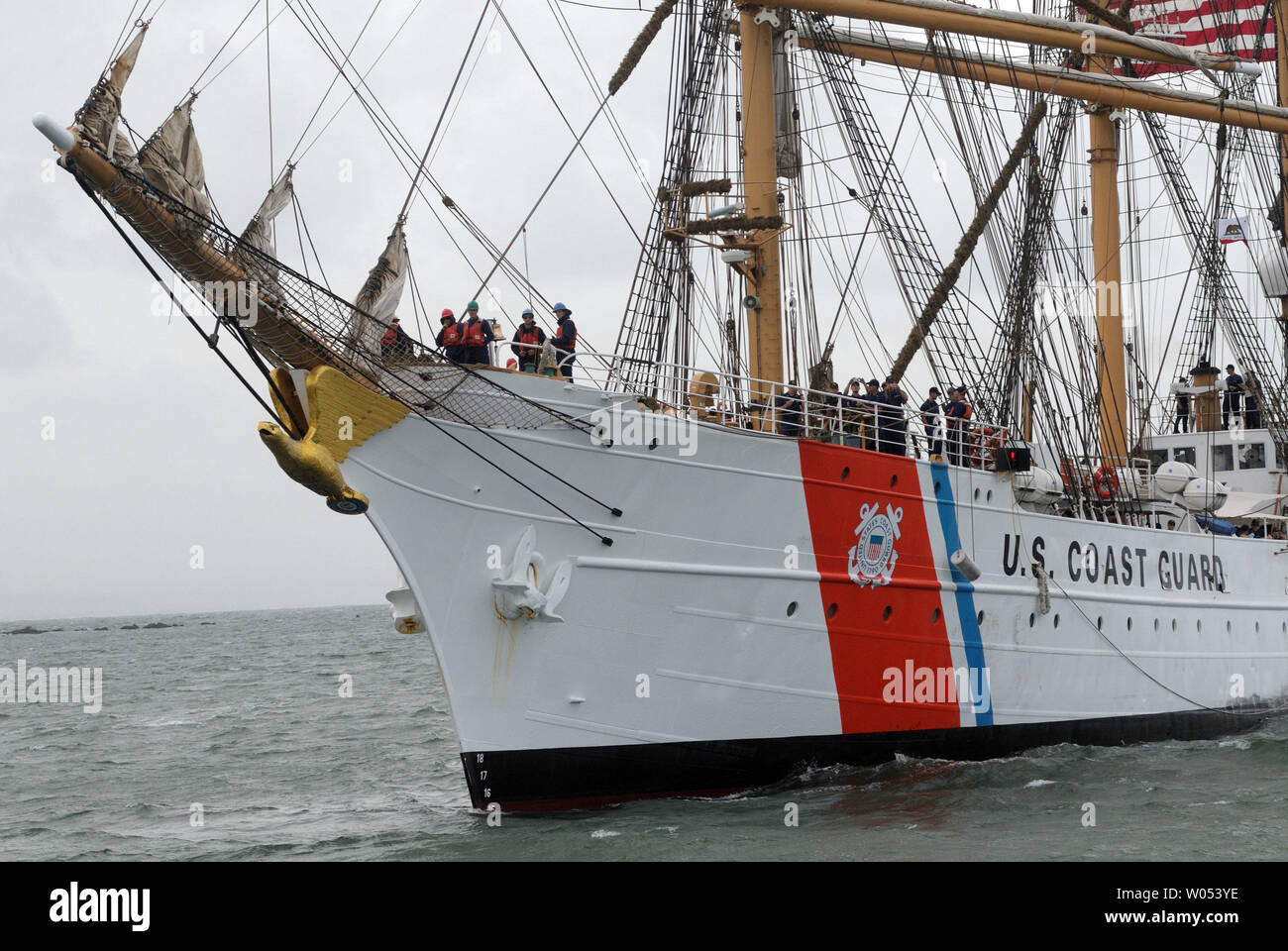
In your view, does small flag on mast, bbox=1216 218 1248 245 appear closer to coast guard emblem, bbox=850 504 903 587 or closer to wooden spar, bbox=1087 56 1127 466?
wooden spar, bbox=1087 56 1127 466

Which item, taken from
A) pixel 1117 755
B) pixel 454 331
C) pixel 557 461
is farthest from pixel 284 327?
pixel 1117 755

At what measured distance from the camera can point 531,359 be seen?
1426 cm

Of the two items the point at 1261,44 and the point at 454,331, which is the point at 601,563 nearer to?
the point at 454,331

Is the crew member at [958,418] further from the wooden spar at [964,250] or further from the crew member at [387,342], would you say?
the crew member at [387,342]

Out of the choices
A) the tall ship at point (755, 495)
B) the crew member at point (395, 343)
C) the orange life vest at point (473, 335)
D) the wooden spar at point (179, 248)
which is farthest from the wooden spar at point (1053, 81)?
the wooden spar at point (179, 248)

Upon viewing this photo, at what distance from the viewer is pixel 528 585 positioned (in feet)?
43.7

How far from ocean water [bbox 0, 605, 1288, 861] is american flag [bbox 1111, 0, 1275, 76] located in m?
14.3

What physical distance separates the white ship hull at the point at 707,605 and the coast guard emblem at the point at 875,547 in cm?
3

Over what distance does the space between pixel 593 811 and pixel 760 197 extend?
27.2 feet

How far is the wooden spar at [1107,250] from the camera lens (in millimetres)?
26250

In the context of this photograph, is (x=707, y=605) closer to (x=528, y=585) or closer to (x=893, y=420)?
(x=528, y=585)

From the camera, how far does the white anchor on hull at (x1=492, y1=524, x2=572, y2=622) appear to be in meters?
13.3

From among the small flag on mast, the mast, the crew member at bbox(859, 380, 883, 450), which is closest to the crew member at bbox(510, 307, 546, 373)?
the crew member at bbox(859, 380, 883, 450)

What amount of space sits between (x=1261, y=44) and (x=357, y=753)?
75.6 ft
